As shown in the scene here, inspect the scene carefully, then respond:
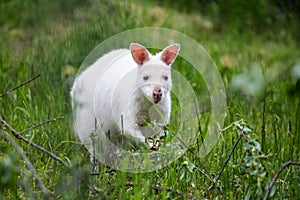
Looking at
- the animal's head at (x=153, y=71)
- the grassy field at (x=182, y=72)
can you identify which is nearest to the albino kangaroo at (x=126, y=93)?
the animal's head at (x=153, y=71)

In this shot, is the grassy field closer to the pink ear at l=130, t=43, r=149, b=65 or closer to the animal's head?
the animal's head

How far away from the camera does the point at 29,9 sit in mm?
6531

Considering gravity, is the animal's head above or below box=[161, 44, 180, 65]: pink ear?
below

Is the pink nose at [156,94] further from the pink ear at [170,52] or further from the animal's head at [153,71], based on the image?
the pink ear at [170,52]

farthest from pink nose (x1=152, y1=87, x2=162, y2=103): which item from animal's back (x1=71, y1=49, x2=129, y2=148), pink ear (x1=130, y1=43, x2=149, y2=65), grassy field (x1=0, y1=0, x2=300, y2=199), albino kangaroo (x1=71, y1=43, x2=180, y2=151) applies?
animal's back (x1=71, y1=49, x2=129, y2=148)

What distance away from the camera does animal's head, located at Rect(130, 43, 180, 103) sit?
10.8 ft

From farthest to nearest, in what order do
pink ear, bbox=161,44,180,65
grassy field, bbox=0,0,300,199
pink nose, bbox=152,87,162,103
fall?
pink ear, bbox=161,44,180,65 → pink nose, bbox=152,87,162,103 → grassy field, bbox=0,0,300,199

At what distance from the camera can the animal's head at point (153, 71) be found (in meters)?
3.29

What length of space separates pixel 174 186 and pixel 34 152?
37.0 inches

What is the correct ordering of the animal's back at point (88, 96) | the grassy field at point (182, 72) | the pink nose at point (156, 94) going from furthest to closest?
the animal's back at point (88, 96) → the pink nose at point (156, 94) → the grassy field at point (182, 72)

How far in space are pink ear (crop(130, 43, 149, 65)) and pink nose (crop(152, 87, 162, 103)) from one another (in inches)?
8.1

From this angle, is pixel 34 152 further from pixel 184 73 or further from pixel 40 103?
pixel 184 73

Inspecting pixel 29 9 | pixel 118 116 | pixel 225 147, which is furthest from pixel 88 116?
pixel 29 9

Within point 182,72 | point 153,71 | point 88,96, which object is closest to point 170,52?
point 153,71
